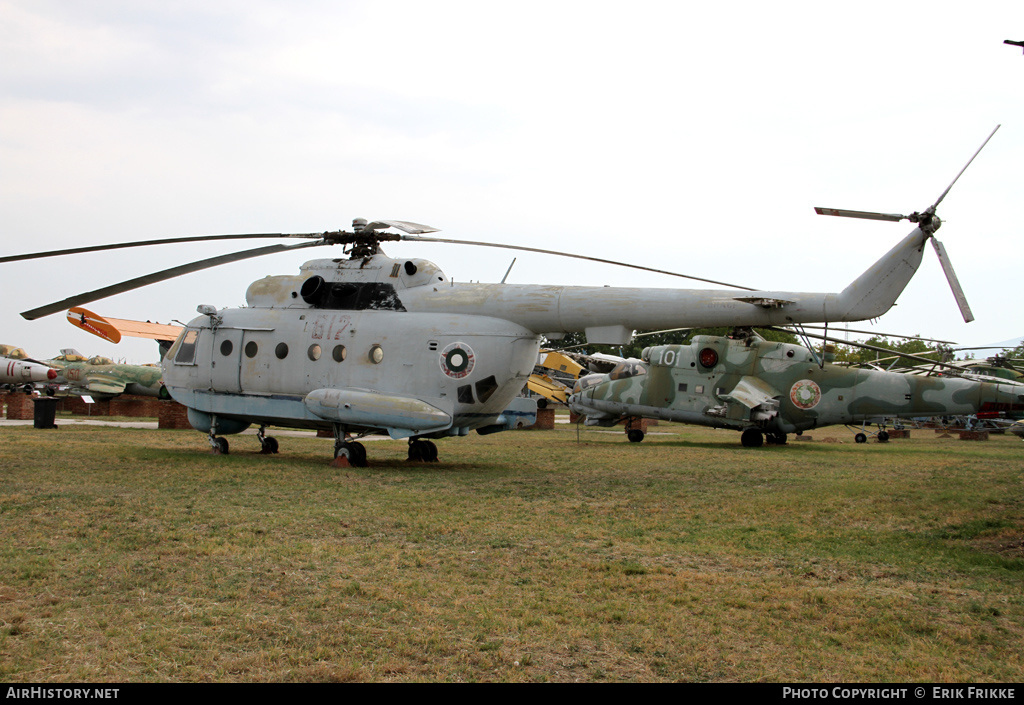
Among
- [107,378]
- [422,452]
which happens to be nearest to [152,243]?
[422,452]

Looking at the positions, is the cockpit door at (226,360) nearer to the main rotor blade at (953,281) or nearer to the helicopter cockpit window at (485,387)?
the helicopter cockpit window at (485,387)

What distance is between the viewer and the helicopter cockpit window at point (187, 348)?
16516 millimetres

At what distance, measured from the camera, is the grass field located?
4.54 metres

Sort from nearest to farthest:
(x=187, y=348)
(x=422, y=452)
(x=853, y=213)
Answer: (x=853, y=213) < (x=422, y=452) < (x=187, y=348)

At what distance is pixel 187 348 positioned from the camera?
16.6 meters

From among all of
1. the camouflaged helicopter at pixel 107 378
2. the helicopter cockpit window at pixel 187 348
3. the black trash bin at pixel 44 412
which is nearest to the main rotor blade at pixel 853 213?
the helicopter cockpit window at pixel 187 348

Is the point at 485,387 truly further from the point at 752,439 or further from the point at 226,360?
the point at 752,439

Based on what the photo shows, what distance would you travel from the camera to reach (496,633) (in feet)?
16.5

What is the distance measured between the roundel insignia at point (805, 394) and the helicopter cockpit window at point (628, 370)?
4.47m

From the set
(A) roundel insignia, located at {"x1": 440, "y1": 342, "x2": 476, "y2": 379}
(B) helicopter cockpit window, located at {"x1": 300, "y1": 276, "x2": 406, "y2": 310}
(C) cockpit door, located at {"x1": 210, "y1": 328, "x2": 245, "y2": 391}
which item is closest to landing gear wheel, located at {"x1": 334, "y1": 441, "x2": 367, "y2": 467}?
(A) roundel insignia, located at {"x1": 440, "y1": 342, "x2": 476, "y2": 379}

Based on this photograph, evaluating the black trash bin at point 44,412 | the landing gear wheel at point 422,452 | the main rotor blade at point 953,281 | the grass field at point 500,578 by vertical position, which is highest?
the main rotor blade at point 953,281

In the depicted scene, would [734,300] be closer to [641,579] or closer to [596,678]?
[641,579]

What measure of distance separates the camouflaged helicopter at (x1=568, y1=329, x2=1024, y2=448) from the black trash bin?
1552 cm

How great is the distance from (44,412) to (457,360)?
1381 centimetres
